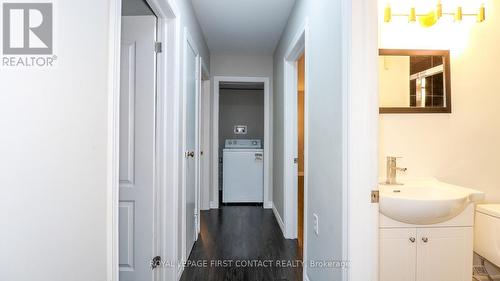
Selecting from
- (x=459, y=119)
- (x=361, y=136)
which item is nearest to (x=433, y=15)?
(x=459, y=119)

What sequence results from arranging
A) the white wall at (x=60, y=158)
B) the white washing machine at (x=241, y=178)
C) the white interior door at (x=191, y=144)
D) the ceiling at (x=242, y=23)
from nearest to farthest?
1. the white wall at (x=60, y=158)
2. the white interior door at (x=191, y=144)
3. the ceiling at (x=242, y=23)
4. the white washing machine at (x=241, y=178)

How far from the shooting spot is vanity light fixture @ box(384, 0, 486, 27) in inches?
69.1

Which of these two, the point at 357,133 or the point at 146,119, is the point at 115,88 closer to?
the point at 146,119

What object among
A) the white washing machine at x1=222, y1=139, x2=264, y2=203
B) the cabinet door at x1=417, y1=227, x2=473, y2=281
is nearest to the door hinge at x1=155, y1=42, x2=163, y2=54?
the cabinet door at x1=417, y1=227, x2=473, y2=281

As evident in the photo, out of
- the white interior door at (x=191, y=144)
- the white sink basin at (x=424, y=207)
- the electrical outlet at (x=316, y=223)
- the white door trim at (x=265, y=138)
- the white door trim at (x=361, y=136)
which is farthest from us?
the white door trim at (x=265, y=138)

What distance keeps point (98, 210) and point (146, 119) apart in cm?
94

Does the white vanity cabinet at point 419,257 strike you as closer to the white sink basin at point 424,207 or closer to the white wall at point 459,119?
the white sink basin at point 424,207

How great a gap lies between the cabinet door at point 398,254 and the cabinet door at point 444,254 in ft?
0.12

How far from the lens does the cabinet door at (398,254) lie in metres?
1.40

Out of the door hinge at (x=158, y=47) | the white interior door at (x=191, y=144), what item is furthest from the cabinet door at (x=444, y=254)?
the door hinge at (x=158, y=47)

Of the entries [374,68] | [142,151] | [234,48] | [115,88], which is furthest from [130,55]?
[234,48]

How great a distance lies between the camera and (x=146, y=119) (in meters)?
1.73

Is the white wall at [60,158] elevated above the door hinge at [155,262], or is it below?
above

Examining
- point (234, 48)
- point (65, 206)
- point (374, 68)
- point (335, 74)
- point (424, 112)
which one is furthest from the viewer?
point (234, 48)
